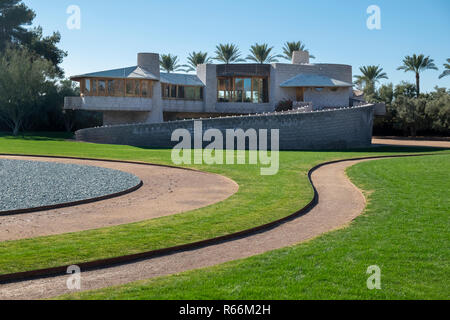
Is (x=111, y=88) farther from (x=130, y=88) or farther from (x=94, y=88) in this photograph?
(x=130, y=88)

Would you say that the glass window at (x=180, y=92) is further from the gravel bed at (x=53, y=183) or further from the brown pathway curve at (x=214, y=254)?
the brown pathway curve at (x=214, y=254)

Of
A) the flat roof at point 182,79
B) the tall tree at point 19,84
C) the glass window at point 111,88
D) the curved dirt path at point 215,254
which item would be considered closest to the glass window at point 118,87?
the glass window at point 111,88

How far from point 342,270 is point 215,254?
2398mm

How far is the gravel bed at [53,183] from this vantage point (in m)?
13.6

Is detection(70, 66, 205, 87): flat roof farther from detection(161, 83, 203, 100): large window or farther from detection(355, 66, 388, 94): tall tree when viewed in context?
detection(355, 66, 388, 94): tall tree

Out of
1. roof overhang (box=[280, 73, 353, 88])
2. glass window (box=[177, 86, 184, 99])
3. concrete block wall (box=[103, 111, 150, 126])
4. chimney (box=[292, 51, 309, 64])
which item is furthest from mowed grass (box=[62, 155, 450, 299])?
chimney (box=[292, 51, 309, 64])

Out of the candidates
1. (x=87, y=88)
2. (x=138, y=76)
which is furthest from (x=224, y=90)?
(x=87, y=88)

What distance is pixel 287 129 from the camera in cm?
3519

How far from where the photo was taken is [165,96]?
1913 inches

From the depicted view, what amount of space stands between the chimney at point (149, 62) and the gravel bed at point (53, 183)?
25.1m

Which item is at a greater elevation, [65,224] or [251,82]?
[251,82]

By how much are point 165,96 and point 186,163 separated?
86.2 ft

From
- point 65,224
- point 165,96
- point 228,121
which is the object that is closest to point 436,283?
point 65,224
